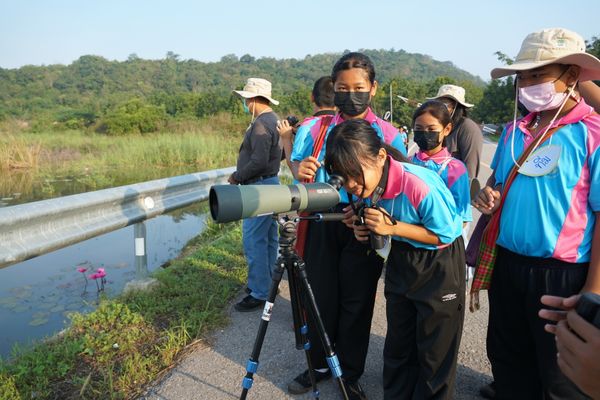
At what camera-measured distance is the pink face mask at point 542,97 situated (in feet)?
6.15

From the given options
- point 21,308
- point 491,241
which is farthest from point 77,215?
point 491,241

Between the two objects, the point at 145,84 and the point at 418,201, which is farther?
the point at 145,84

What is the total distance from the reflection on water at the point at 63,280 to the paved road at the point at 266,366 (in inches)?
49.9

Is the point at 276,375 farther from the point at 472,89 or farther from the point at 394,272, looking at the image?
the point at 472,89

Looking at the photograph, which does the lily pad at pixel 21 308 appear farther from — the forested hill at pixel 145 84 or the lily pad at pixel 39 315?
the forested hill at pixel 145 84

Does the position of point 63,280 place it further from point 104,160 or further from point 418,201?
point 104,160

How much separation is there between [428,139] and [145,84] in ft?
252

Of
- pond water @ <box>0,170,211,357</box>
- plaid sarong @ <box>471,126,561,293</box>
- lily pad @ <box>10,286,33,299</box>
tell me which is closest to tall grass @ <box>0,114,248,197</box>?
pond water @ <box>0,170,211,357</box>

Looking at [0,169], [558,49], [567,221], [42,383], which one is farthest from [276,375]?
[0,169]

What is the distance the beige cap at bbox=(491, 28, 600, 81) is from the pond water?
318cm

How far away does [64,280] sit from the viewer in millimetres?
4066

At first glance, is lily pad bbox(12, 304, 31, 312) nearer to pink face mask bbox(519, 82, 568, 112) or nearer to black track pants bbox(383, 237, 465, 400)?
black track pants bbox(383, 237, 465, 400)

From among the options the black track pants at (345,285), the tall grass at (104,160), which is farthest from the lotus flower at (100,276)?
the tall grass at (104,160)

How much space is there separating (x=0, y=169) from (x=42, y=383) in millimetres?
8519
